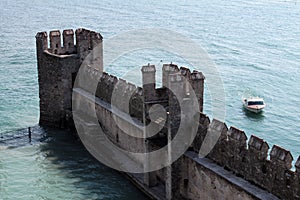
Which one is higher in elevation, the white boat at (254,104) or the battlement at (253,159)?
the battlement at (253,159)

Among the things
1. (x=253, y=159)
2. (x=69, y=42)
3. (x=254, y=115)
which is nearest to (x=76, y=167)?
(x=69, y=42)

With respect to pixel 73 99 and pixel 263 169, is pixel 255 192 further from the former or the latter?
pixel 73 99

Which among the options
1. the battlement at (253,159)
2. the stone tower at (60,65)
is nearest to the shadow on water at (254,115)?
the stone tower at (60,65)

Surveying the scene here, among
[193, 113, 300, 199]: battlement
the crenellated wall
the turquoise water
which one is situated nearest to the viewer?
[193, 113, 300, 199]: battlement

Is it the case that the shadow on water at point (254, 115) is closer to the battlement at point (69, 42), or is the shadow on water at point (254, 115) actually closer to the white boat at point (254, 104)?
the white boat at point (254, 104)

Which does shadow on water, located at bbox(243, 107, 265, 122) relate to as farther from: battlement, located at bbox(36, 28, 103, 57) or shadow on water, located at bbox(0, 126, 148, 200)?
shadow on water, located at bbox(0, 126, 148, 200)

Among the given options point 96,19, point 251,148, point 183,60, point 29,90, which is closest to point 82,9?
point 96,19

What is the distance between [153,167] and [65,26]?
4873 cm

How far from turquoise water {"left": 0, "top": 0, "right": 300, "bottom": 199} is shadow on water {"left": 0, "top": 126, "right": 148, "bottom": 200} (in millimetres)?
85

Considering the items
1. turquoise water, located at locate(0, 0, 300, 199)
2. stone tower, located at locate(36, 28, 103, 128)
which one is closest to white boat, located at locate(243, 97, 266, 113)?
turquoise water, located at locate(0, 0, 300, 199)

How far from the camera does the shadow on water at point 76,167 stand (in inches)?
681

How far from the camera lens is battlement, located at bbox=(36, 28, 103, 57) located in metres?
22.0

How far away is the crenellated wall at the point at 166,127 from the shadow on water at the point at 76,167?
567mm

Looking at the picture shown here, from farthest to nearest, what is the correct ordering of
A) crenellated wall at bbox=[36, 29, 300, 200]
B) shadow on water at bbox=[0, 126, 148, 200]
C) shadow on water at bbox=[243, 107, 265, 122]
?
shadow on water at bbox=[243, 107, 265, 122]
shadow on water at bbox=[0, 126, 148, 200]
crenellated wall at bbox=[36, 29, 300, 200]
